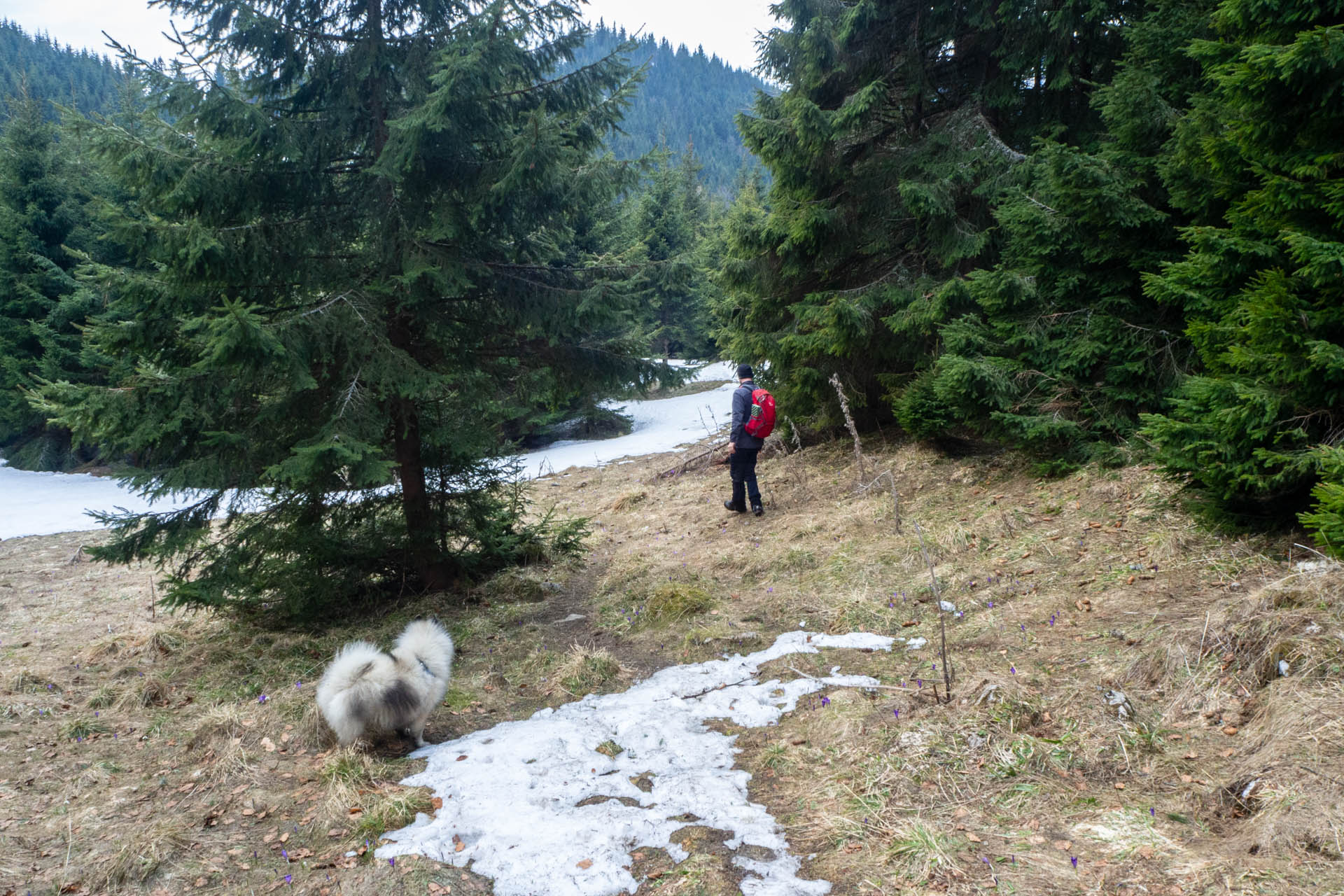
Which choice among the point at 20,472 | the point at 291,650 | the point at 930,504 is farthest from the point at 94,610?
the point at 20,472

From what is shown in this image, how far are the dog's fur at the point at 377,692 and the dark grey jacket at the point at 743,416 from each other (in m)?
5.99

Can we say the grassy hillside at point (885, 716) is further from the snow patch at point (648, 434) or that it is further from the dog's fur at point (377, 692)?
the snow patch at point (648, 434)

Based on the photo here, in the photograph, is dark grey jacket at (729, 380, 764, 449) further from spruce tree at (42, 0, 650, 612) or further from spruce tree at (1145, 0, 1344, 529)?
spruce tree at (1145, 0, 1344, 529)

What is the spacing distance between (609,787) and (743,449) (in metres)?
6.67

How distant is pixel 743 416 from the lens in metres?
10.3

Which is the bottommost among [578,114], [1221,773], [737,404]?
[1221,773]

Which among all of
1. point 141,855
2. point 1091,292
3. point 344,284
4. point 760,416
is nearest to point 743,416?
point 760,416

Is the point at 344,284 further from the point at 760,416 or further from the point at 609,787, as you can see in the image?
the point at 609,787

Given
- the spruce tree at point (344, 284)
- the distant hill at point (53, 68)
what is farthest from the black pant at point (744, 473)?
the distant hill at point (53, 68)

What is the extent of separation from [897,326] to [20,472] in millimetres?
26813

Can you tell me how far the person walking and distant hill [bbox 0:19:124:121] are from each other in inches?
4293

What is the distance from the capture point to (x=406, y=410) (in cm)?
814

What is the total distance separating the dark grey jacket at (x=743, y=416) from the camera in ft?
33.9

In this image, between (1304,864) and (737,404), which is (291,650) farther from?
(1304,864)
